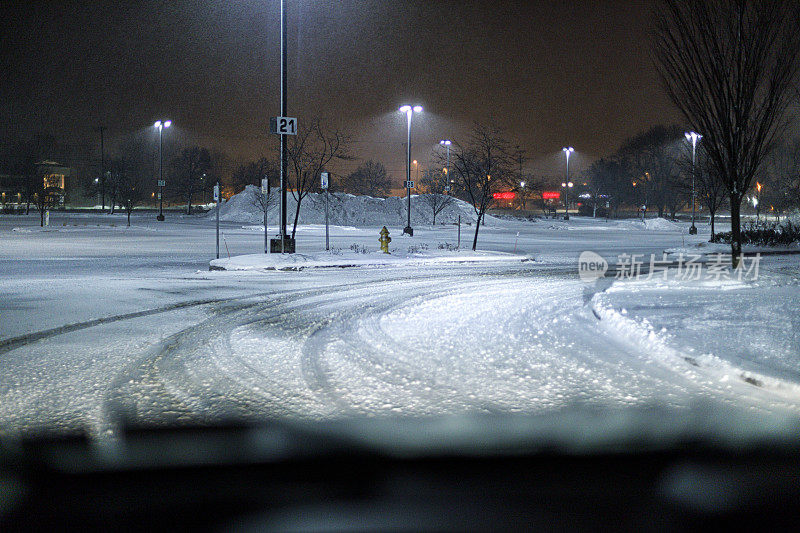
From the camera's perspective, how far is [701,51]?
48.3 ft

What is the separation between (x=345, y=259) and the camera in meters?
20.8

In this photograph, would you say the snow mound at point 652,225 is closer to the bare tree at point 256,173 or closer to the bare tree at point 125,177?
the bare tree at point 256,173

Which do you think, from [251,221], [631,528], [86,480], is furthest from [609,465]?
[251,221]

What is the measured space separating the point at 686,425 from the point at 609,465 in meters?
1.17

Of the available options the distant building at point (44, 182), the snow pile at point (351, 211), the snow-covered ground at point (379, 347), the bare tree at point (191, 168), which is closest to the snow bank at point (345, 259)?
the snow-covered ground at point (379, 347)

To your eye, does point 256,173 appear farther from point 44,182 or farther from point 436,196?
point 436,196

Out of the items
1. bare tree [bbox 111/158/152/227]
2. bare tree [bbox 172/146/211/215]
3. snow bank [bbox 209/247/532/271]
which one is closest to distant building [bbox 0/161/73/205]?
bare tree [bbox 111/158/152/227]

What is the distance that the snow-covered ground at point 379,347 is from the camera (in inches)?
238

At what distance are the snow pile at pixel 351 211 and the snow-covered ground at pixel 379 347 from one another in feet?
169

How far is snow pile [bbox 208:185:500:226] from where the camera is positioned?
68375 millimetres

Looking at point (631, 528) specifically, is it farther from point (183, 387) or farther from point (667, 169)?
point (667, 169)

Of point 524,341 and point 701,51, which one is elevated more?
point 701,51

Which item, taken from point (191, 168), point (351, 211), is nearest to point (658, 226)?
point (351, 211)

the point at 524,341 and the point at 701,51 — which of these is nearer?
the point at 524,341
